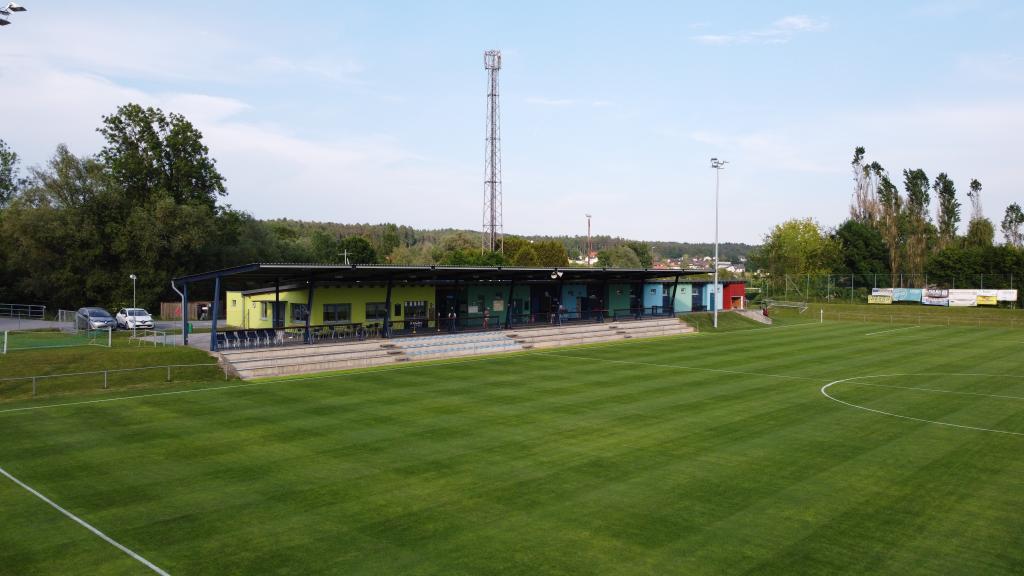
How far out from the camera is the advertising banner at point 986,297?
3125 inches

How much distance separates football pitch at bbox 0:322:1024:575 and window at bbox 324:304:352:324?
38.2 feet

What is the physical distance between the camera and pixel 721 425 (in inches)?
868

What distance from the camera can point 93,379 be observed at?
29.6 meters

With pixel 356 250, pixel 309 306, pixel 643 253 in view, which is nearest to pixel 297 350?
pixel 309 306

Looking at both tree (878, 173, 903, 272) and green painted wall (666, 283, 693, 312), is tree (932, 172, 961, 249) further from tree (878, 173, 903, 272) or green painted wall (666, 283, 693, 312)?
green painted wall (666, 283, 693, 312)

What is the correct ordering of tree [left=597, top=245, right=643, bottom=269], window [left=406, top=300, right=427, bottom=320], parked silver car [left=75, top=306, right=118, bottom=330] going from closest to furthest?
parked silver car [left=75, top=306, right=118, bottom=330]
window [left=406, top=300, right=427, bottom=320]
tree [left=597, top=245, right=643, bottom=269]

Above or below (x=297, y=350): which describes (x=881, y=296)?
above

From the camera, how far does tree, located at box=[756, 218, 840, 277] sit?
108 meters

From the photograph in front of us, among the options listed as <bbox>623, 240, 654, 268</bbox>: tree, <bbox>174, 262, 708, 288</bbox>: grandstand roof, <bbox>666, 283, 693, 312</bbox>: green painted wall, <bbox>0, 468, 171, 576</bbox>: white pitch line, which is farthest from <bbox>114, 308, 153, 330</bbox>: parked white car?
<bbox>623, 240, 654, 268</bbox>: tree

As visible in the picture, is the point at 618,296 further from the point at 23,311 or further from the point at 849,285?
the point at 23,311

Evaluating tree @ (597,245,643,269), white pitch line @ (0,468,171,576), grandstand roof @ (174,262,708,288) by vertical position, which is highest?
tree @ (597,245,643,269)

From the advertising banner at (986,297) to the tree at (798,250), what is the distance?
27.0 metres

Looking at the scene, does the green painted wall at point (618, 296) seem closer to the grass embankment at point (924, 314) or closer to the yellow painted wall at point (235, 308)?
the grass embankment at point (924, 314)

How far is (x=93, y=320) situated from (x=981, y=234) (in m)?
123
